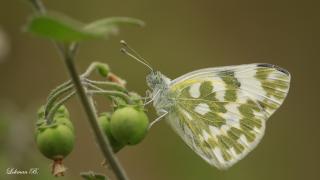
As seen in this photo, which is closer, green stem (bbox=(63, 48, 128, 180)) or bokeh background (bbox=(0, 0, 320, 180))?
green stem (bbox=(63, 48, 128, 180))

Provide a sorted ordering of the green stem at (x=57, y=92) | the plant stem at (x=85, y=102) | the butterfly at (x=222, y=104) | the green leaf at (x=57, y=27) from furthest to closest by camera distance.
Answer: the butterfly at (x=222, y=104) → the green stem at (x=57, y=92) → the plant stem at (x=85, y=102) → the green leaf at (x=57, y=27)

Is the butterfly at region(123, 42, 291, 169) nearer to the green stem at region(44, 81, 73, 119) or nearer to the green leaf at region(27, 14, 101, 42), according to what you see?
the green stem at region(44, 81, 73, 119)

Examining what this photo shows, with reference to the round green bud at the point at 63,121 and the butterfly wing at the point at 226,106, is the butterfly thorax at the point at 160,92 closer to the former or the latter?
the butterfly wing at the point at 226,106

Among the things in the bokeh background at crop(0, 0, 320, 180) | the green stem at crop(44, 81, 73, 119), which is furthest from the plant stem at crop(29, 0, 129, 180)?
the bokeh background at crop(0, 0, 320, 180)

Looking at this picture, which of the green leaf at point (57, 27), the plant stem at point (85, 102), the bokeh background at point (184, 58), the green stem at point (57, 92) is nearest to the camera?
the green leaf at point (57, 27)

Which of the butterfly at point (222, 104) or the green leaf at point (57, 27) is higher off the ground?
the butterfly at point (222, 104)

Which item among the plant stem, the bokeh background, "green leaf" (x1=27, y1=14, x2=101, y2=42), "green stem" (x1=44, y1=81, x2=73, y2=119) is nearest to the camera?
"green leaf" (x1=27, y1=14, x2=101, y2=42)

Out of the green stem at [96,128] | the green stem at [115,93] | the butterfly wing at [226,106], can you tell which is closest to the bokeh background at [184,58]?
the butterfly wing at [226,106]
